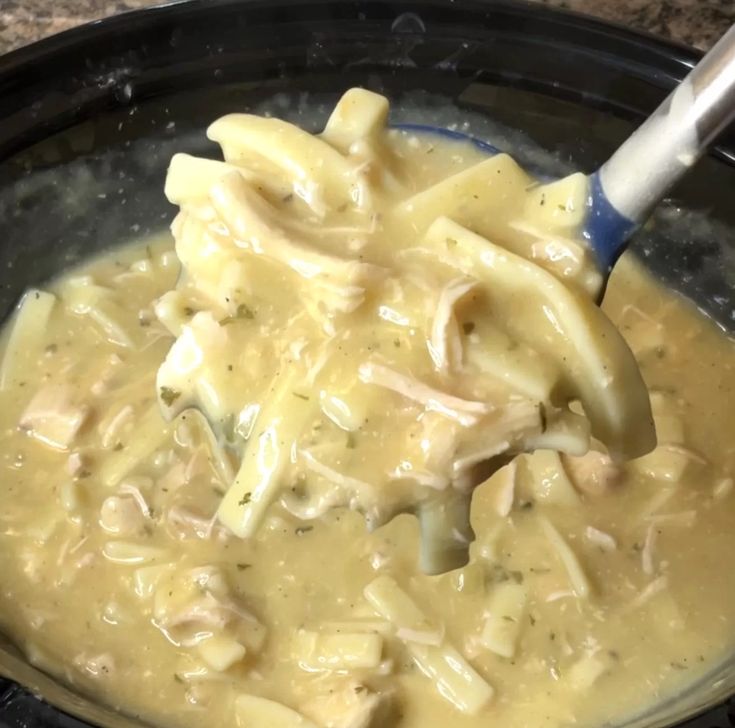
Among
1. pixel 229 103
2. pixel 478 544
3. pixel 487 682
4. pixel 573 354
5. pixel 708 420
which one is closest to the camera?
pixel 573 354

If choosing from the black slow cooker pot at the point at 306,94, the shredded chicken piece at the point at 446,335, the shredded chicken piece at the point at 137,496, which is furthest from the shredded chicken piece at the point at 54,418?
the shredded chicken piece at the point at 446,335

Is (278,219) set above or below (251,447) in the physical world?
above

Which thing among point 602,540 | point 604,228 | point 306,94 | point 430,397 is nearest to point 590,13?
point 306,94

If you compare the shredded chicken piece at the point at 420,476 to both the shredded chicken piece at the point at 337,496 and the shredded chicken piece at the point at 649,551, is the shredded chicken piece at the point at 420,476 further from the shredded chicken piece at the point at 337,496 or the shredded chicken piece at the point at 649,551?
the shredded chicken piece at the point at 649,551

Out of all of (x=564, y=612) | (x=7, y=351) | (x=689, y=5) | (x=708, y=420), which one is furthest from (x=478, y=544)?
(x=689, y=5)

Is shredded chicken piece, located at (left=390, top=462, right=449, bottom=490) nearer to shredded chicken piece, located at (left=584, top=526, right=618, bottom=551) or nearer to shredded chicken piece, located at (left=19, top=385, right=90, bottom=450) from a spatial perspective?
shredded chicken piece, located at (left=584, top=526, right=618, bottom=551)

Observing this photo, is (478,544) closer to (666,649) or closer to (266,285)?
(666,649)

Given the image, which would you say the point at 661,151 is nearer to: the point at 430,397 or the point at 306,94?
the point at 430,397

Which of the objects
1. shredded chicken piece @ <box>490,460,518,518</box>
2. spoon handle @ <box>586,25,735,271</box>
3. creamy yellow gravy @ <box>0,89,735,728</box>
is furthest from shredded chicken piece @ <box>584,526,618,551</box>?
spoon handle @ <box>586,25,735,271</box>
